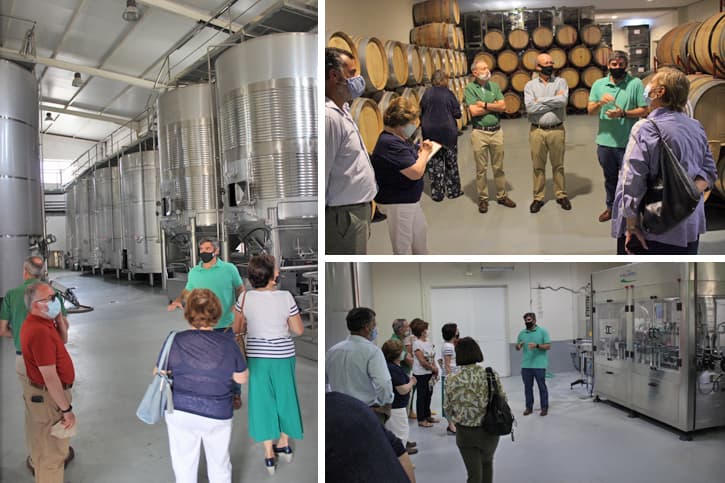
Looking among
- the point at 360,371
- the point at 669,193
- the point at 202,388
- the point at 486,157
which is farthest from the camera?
the point at 202,388

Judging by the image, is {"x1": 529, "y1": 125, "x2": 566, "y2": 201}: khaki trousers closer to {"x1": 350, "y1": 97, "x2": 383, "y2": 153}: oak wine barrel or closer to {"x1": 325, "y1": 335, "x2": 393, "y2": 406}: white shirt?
{"x1": 350, "y1": 97, "x2": 383, "y2": 153}: oak wine barrel

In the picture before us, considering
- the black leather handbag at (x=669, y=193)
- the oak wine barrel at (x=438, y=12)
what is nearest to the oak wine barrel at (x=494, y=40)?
the oak wine barrel at (x=438, y=12)

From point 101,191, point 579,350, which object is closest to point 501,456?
point 579,350

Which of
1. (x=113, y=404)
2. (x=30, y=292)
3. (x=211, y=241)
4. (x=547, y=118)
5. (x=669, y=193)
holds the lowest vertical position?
(x=113, y=404)

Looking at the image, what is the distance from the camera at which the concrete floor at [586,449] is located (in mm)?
1434

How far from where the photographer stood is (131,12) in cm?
191

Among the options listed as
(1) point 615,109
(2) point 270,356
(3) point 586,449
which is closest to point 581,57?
(1) point 615,109

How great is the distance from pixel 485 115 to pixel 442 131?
0.13 meters

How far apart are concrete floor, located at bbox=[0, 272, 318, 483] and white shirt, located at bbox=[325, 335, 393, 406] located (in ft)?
2.24

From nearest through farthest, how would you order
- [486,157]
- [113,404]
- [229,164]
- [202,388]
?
[486,157] < [202,388] < [113,404] < [229,164]

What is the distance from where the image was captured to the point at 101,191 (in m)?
2.07

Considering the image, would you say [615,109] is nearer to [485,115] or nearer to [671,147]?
[671,147]

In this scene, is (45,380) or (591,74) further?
(45,380)

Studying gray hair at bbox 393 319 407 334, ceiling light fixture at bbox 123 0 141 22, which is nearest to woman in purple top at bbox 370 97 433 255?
gray hair at bbox 393 319 407 334
